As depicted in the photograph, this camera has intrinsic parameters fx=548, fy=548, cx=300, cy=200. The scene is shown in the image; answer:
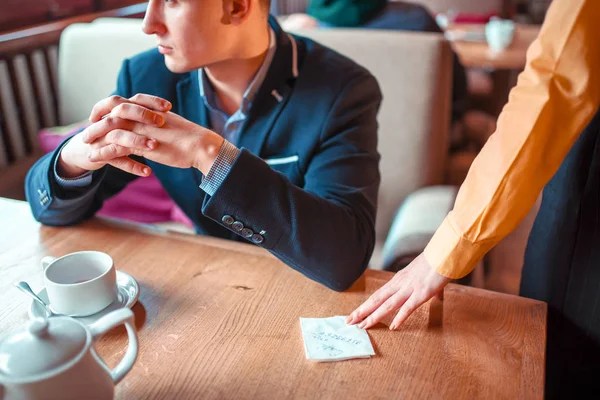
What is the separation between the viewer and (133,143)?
0.87 metres

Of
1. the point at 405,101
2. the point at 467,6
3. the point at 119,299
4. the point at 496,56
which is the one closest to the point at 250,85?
the point at 119,299

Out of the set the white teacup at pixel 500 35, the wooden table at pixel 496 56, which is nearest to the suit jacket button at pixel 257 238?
the wooden table at pixel 496 56

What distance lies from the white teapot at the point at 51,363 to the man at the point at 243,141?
13.6 inches

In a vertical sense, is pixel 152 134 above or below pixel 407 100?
above

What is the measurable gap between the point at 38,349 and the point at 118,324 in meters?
0.09

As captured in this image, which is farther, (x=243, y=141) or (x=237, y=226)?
(x=243, y=141)

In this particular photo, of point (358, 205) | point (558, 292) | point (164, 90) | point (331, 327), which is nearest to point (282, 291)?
point (331, 327)

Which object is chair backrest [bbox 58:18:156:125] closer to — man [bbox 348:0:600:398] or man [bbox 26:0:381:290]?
man [bbox 26:0:381:290]

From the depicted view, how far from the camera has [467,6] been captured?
405 cm

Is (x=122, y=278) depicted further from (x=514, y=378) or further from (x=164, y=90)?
(x=514, y=378)

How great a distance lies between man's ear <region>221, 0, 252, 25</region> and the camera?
1032 mm

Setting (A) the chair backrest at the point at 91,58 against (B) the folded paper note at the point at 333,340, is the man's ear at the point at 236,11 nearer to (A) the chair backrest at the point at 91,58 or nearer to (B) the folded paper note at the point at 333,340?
(B) the folded paper note at the point at 333,340

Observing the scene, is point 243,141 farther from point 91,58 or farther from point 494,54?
point 494,54

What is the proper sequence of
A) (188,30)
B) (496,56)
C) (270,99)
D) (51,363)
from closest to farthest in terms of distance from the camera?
1. (51,363)
2. (188,30)
3. (270,99)
4. (496,56)
